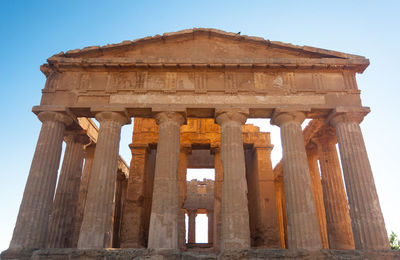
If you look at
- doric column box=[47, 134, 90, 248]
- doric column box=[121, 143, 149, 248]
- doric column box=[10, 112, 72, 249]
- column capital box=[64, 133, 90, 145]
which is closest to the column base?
doric column box=[10, 112, 72, 249]

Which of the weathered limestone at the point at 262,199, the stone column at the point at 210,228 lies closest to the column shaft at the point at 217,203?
the weathered limestone at the point at 262,199

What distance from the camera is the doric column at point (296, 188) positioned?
39.8 feet

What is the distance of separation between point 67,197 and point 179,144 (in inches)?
245

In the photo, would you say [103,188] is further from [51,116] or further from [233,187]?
[233,187]

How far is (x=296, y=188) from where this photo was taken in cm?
1295

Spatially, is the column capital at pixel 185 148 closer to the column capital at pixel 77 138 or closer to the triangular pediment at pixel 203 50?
the column capital at pixel 77 138

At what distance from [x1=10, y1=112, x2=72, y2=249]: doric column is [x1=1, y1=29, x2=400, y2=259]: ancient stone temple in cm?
4

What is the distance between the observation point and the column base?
11.6m

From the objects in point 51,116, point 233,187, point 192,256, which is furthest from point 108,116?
point 192,256

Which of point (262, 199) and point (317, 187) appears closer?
point (262, 199)

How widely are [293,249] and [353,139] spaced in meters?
5.42

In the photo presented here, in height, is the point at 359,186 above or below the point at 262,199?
below

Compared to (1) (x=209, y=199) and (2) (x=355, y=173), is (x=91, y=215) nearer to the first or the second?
(2) (x=355, y=173)

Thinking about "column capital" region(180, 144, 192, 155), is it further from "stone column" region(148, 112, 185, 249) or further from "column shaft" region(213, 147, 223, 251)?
"stone column" region(148, 112, 185, 249)
